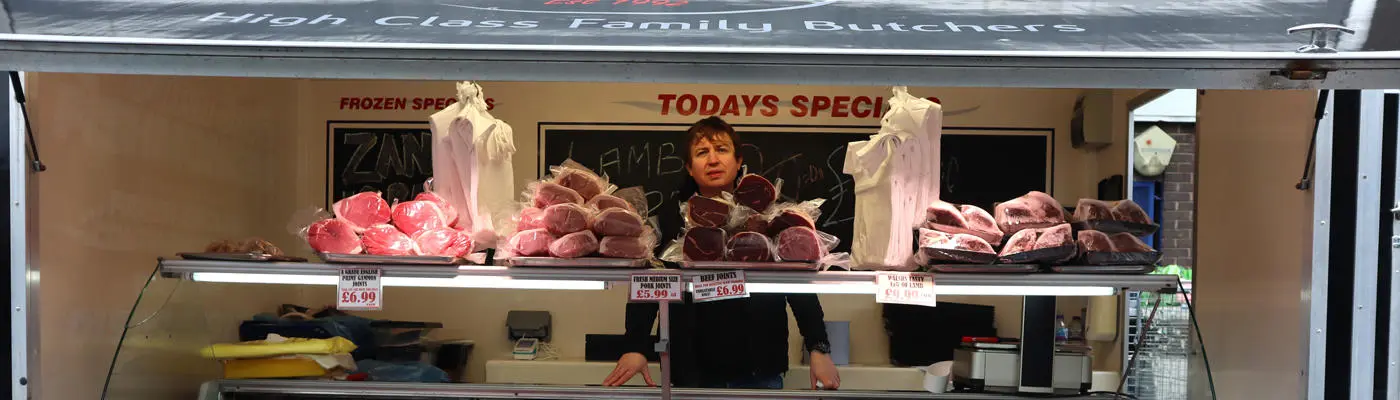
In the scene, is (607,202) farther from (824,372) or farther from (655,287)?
(824,372)

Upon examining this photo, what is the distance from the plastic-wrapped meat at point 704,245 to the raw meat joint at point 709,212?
5 centimetres

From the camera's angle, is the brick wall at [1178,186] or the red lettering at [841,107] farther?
the brick wall at [1178,186]

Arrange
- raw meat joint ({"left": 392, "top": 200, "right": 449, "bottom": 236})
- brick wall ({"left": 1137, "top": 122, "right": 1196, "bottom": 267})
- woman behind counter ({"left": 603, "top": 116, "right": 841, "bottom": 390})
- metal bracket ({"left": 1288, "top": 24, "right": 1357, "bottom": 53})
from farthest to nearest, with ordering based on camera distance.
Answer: brick wall ({"left": 1137, "top": 122, "right": 1196, "bottom": 267})
woman behind counter ({"left": 603, "top": 116, "right": 841, "bottom": 390})
raw meat joint ({"left": 392, "top": 200, "right": 449, "bottom": 236})
metal bracket ({"left": 1288, "top": 24, "right": 1357, "bottom": 53})

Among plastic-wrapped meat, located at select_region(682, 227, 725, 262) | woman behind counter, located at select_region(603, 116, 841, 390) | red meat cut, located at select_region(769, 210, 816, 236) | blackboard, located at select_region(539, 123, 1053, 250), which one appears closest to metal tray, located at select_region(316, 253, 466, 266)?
plastic-wrapped meat, located at select_region(682, 227, 725, 262)

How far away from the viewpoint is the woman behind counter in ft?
13.8

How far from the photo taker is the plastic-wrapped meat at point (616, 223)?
3268mm

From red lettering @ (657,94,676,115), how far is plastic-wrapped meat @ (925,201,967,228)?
2928 mm

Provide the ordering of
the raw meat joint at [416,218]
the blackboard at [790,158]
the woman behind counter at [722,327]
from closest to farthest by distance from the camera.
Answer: the raw meat joint at [416,218] < the woman behind counter at [722,327] < the blackboard at [790,158]

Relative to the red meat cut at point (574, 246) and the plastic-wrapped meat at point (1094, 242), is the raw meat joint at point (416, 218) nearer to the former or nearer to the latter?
the red meat cut at point (574, 246)

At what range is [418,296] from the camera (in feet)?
20.3

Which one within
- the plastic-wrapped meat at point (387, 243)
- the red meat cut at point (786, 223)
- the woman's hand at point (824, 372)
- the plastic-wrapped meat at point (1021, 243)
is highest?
the red meat cut at point (786, 223)

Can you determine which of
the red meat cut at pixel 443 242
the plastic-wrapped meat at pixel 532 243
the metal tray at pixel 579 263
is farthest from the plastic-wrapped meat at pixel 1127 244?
the red meat cut at pixel 443 242

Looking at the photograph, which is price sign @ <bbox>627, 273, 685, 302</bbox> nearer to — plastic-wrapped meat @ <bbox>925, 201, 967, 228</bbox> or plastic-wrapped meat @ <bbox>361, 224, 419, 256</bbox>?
plastic-wrapped meat @ <bbox>361, 224, 419, 256</bbox>

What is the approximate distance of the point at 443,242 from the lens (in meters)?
3.26
